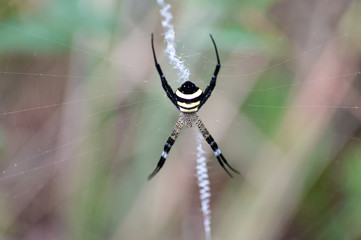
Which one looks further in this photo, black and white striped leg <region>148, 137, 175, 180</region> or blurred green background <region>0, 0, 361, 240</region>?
black and white striped leg <region>148, 137, 175, 180</region>

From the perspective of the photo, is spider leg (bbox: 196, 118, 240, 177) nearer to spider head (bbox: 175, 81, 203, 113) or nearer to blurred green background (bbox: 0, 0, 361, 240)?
blurred green background (bbox: 0, 0, 361, 240)

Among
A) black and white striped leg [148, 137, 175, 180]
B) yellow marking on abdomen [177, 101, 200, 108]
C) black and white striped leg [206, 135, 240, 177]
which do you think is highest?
yellow marking on abdomen [177, 101, 200, 108]

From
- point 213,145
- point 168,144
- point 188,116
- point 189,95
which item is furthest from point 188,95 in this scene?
point 213,145

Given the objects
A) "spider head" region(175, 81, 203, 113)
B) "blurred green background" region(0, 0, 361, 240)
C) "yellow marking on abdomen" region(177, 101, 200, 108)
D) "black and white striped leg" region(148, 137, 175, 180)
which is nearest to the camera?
"spider head" region(175, 81, 203, 113)

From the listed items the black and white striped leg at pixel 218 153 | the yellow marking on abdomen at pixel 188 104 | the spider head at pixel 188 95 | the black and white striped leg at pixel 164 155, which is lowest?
the black and white striped leg at pixel 164 155

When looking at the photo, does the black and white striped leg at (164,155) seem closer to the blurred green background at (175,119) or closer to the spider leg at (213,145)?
the blurred green background at (175,119)

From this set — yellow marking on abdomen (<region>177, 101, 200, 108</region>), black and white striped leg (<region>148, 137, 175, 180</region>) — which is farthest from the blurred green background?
yellow marking on abdomen (<region>177, 101, 200, 108</region>)

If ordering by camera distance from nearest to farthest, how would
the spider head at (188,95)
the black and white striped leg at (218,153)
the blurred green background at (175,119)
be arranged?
the spider head at (188,95) → the blurred green background at (175,119) → the black and white striped leg at (218,153)

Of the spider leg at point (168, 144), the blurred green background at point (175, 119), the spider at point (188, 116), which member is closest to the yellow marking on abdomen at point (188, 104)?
the spider at point (188, 116)
